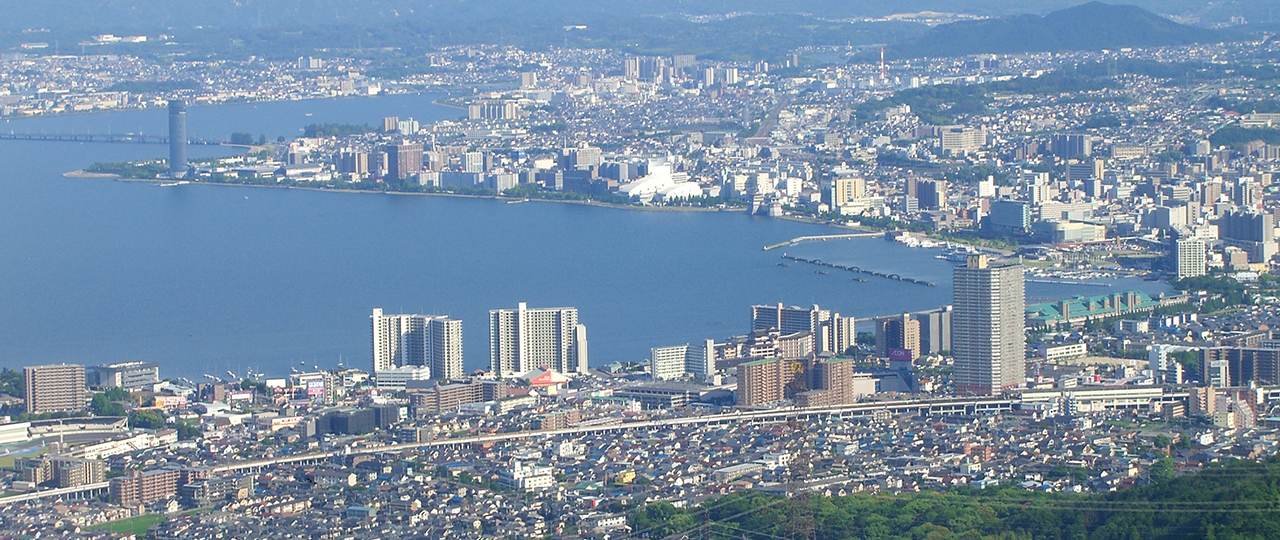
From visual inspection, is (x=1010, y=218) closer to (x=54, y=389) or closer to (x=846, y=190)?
(x=846, y=190)

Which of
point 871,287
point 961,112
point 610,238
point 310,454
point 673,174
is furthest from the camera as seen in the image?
point 961,112

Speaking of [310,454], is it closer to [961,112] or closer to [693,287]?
[693,287]

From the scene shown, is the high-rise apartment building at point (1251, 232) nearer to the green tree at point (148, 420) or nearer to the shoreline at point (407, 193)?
the shoreline at point (407, 193)

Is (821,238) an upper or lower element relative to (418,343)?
upper

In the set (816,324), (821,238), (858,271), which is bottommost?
(816,324)

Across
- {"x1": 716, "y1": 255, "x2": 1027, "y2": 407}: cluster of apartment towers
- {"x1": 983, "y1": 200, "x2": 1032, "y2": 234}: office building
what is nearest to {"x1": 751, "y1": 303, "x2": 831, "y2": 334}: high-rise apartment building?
{"x1": 716, "y1": 255, "x2": 1027, "y2": 407}: cluster of apartment towers

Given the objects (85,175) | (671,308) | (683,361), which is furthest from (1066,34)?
(683,361)

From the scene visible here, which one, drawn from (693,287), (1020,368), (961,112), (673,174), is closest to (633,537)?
(1020,368)
